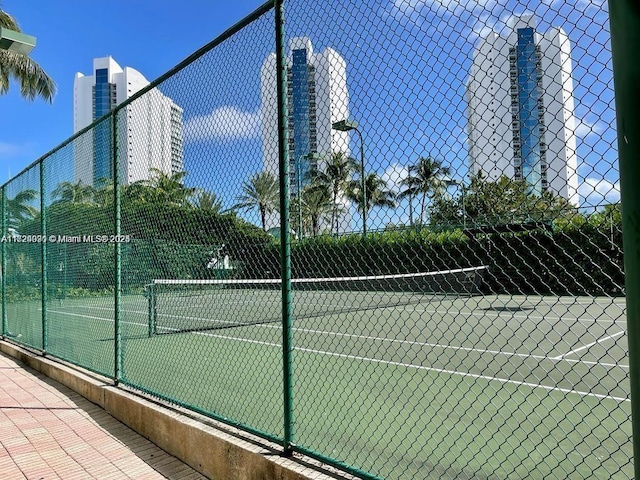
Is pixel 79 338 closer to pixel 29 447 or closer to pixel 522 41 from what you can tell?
pixel 29 447

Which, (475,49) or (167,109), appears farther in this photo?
(167,109)

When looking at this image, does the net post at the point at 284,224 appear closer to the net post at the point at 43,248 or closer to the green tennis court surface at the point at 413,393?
the green tennis court surface at the point at 413,393

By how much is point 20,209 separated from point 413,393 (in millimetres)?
Result: 7255

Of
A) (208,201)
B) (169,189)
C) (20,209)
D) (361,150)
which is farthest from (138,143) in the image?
(20,209)

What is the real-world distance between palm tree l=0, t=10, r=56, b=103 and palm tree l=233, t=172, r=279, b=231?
19.4m

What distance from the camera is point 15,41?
233 inches

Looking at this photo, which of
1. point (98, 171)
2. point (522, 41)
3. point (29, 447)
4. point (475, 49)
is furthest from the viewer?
point (98, 171)

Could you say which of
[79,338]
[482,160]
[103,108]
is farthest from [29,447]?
[103,108]

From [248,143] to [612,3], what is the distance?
2588mm

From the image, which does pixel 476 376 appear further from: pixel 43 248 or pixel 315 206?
pixel 43 248

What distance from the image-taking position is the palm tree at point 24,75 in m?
18.9

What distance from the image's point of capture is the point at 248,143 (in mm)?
3648

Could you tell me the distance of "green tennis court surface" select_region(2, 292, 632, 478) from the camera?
11.7ft

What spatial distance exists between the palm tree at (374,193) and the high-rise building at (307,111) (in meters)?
0.12
